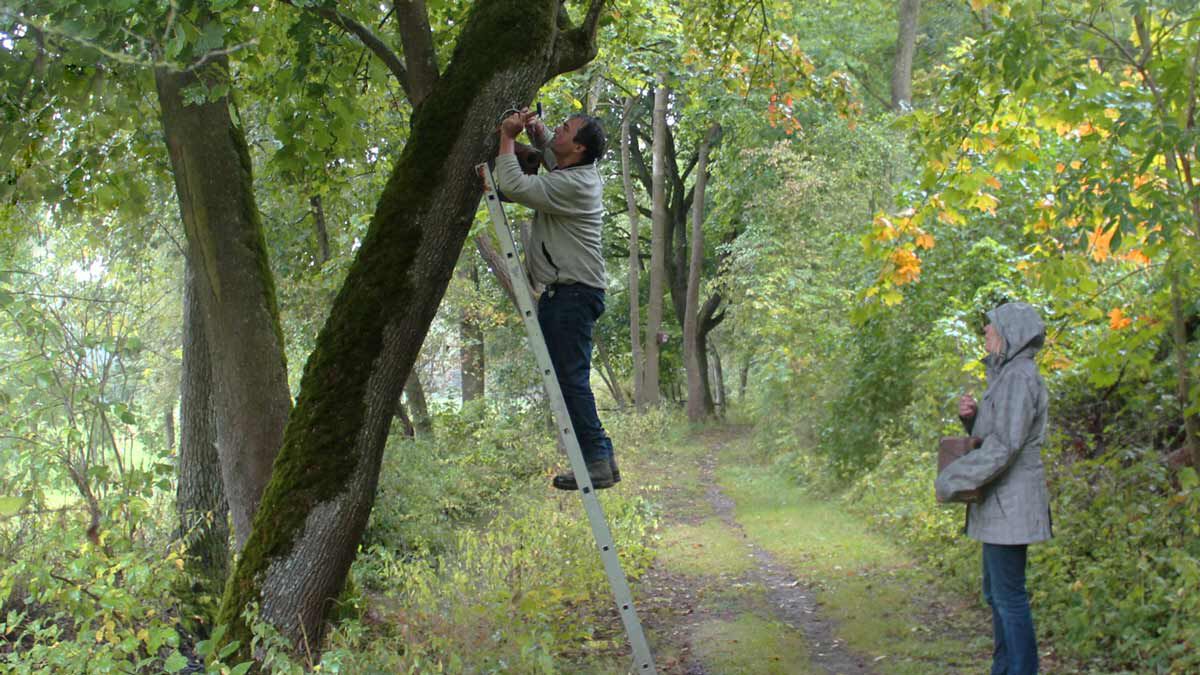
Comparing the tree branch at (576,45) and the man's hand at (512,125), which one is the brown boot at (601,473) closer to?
the man's hand at (512,125)

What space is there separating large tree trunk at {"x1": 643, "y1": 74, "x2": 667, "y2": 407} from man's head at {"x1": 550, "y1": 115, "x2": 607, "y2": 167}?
22.0 meters

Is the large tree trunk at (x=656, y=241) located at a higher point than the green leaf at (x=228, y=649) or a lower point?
higher

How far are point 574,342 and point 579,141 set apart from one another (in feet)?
3.51

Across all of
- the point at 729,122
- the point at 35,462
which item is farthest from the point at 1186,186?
the point at 729,122

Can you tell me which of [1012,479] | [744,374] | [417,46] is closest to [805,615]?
[1012,479]

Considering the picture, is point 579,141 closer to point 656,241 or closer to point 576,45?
point 576,45

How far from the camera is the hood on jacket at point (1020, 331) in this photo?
216 inches

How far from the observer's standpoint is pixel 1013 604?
5426 mm

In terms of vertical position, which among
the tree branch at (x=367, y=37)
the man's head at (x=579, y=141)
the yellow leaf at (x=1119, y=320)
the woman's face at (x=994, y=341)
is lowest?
the woman's face at (x=994, y=341)

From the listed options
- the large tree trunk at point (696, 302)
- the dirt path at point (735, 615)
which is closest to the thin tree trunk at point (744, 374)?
the large tree trunk at point (696, 302)

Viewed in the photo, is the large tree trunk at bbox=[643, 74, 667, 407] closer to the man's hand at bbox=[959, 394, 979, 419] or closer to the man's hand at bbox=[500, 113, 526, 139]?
the man's hand at bbox=[959, 394, 979, 419]

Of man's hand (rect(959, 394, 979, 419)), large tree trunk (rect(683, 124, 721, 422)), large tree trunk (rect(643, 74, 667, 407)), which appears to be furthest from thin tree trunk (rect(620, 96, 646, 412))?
man's hand (rect(959, 394, 979, 419))

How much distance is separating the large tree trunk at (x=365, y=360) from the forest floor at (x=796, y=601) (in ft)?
8.73

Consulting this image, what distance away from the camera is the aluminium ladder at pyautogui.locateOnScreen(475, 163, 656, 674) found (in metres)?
4.77
